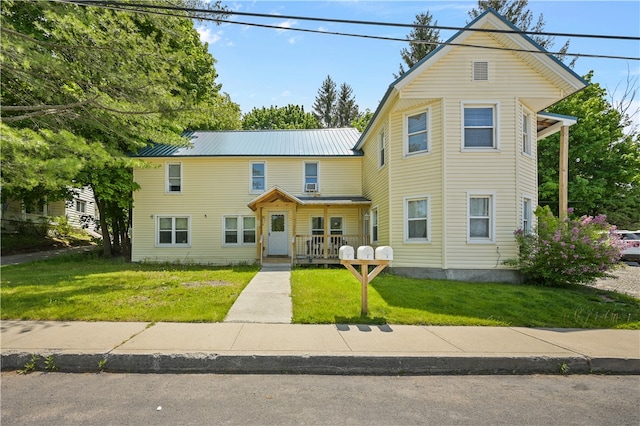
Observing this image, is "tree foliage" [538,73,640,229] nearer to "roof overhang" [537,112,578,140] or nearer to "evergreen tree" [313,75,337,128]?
"roof overhang" [537,112,578,140]

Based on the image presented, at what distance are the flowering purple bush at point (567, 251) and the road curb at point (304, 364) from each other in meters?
5.88

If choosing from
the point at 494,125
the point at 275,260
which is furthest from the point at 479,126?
the point at 275,260

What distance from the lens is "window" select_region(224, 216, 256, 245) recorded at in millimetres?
16734

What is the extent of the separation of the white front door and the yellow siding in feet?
1.07

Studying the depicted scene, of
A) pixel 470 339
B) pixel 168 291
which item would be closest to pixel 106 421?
pixel 470 339

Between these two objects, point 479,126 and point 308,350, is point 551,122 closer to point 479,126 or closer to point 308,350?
point 479,126

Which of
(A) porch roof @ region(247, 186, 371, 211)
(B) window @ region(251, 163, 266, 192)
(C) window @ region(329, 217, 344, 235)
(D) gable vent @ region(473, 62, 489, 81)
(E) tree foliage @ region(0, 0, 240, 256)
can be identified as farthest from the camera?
(B) window @ region(251, 163, 266, 192)

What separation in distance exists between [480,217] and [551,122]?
5751mm

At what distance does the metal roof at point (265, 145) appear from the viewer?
54.4ft

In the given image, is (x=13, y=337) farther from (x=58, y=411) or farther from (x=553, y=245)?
(x=553, y=245)

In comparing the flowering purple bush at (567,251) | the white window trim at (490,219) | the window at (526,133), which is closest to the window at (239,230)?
the white window trim at (490,219)

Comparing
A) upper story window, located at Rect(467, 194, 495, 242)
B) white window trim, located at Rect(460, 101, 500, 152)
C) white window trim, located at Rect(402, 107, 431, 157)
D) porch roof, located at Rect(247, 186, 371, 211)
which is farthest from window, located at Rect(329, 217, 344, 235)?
white window trim, located at Rect(460, 101, 500, 152)

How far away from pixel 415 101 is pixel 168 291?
9.73 m

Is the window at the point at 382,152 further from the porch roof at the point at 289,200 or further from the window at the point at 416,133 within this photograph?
the porch roof at the point at 289,200
